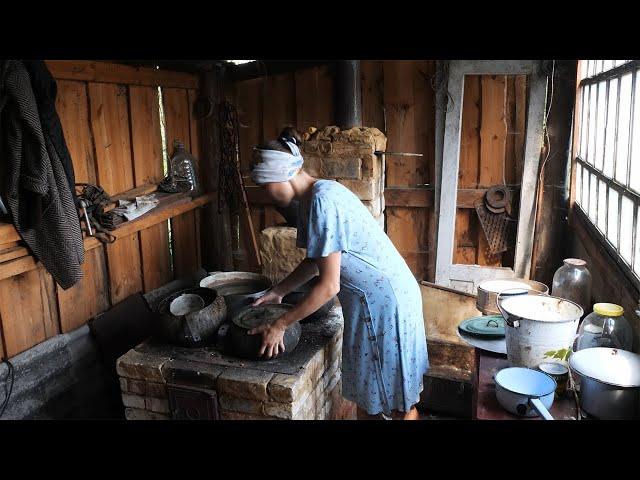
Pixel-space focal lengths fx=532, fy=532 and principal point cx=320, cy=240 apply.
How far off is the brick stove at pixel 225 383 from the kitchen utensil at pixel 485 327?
2.33 ft

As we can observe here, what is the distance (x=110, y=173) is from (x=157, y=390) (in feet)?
6.08

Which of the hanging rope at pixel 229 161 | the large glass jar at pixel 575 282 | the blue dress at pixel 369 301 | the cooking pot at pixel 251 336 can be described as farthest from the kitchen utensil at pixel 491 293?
the hanging rope at pixel 229 161

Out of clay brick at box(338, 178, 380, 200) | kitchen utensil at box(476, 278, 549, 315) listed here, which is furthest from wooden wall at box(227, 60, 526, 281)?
kitchen utensil at box(476, 278, 549, 315)

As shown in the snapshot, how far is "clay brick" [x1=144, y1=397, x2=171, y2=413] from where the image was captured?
2.66 meters

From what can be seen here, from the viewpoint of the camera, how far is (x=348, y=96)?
4371 millimetres

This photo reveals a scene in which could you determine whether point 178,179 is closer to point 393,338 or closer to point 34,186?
point 34,186

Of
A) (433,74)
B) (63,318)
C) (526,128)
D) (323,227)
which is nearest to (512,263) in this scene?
(526,128)

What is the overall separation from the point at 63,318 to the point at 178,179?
5.09 feet

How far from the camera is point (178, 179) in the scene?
14.9 feet

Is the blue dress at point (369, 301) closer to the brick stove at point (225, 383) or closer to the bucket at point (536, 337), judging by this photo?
the brick stove at point (225, 383)

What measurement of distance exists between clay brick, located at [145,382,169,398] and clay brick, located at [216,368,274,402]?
0.32 metres

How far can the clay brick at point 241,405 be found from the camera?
8.09 ft

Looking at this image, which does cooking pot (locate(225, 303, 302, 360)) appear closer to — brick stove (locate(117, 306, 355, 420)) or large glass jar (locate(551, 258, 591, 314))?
brick stove (locate(117, 306, 355, 420))
